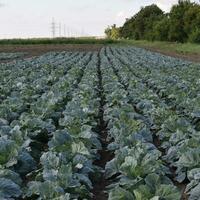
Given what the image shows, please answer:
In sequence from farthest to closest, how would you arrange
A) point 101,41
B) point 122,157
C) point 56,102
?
point 101,41, point 56,102, point 122,157

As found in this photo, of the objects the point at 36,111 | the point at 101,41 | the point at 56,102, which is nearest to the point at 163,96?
the point at 56,102

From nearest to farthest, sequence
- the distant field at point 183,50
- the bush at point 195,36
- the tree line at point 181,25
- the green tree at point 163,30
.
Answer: the distant field at point 183,50
the bush at point 195,36
the tree line at point 181,25
the green tree at point 163,30

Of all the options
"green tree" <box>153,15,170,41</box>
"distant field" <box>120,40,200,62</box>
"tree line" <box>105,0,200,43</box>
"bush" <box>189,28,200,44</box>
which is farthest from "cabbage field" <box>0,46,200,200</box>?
"green tree" <box>153,15,170,41</box>

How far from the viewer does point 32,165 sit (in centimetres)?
602

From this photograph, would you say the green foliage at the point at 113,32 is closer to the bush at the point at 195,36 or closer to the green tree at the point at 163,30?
the green tree at the point at 163,30

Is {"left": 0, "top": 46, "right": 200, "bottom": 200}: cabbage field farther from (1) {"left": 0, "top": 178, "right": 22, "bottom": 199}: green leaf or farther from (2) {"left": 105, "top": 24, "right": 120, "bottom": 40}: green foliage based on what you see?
(2) {"left": 105, "top": 24, "right": 120, "bottom": 40}: green foliage

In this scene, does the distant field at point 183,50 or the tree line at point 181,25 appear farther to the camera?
the tree line at point 181,25

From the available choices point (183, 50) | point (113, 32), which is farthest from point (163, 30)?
point (113, 32)

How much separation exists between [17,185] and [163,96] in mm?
7780

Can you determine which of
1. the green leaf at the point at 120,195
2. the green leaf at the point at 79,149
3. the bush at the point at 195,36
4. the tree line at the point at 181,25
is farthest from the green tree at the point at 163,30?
the green leaf at the point at 120,195

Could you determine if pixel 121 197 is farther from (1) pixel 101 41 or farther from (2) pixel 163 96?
(1) pixel 101 41

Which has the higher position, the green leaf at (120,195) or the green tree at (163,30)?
the green leaf at (120,195)

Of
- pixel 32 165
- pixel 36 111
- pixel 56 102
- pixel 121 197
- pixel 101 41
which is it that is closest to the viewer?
pixel 121 197

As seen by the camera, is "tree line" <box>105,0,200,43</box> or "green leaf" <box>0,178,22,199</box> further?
"tree line" <box>105,0,200,43</box>
